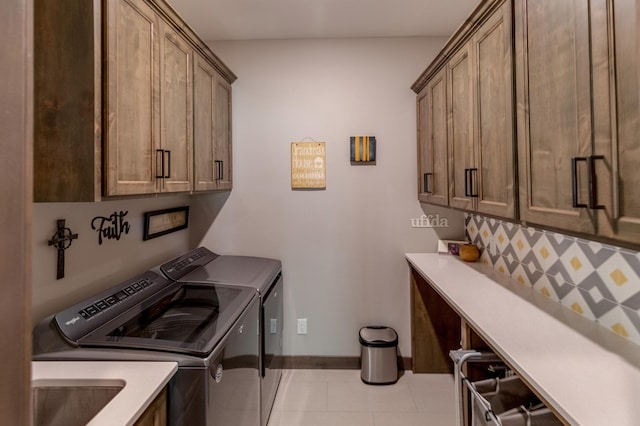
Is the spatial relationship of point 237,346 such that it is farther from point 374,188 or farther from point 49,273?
point 374,188

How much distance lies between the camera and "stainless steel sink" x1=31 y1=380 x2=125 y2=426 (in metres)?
1.18

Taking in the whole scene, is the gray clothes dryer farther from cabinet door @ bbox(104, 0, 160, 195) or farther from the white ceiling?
the white ceiling

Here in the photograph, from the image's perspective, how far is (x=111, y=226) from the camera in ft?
6.45

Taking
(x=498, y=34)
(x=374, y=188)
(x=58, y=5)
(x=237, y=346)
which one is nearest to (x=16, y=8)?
(x=58, y=5)

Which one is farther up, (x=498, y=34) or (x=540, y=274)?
(x=498, y=34)

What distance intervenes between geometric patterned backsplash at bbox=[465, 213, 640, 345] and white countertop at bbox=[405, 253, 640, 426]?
5 centimetres

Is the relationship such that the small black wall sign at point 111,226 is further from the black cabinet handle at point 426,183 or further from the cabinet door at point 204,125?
the black cabinet handle at point 426,183

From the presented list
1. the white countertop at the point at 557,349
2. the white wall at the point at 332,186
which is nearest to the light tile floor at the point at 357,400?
the white wall at the point at 332,186

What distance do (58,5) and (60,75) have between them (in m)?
0.26

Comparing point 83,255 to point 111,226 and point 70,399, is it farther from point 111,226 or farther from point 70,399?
point 70,399

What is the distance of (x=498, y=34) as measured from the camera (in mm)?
1598

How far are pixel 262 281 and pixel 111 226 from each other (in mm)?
947

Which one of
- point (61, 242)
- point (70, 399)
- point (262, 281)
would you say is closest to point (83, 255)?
point (61, 242)

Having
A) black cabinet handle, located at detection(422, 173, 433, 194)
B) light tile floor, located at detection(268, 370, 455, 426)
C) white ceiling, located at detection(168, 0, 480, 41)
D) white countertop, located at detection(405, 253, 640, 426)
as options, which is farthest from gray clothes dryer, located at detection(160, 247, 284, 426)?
white ceiling, located at detection(168, 0, 480, 41)
